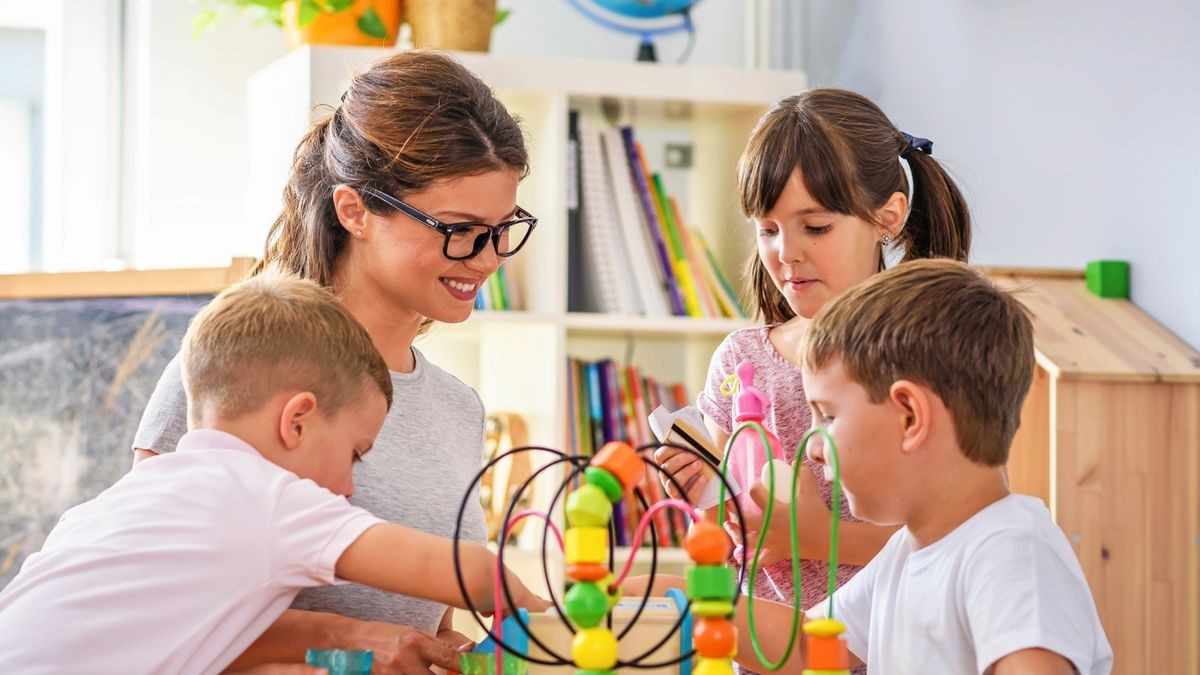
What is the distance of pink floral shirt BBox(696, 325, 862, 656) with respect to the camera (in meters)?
1.53

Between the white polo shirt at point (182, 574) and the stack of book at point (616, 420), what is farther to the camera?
the stack of book at point (616, 420)

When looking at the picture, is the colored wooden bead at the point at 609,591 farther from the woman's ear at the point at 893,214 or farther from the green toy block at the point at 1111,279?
the green toy block at the point at 1111,279

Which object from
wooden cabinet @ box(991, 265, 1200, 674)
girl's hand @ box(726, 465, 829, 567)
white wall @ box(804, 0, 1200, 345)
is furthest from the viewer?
white wall @ box(804, 0, 1200, 345)

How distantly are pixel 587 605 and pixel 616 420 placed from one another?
1.83 m

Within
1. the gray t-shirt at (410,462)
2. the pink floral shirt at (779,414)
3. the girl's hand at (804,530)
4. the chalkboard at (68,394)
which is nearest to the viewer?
the gray t-shirt at (410,462)

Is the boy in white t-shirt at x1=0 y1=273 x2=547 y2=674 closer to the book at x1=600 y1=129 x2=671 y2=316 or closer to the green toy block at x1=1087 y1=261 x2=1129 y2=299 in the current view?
the green toy block at x1=1087 y1=261 x2=1129 y2=299

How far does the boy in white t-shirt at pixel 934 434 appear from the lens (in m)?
1.04

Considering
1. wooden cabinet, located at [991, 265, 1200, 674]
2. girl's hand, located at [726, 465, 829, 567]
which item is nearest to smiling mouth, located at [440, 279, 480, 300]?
girl's hand, located at [726, 465, 829, 567]

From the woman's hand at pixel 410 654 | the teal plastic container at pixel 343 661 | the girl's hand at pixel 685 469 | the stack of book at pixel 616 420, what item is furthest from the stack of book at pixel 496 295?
the teal plastic container at pixel 343 661

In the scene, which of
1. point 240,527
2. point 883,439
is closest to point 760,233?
point 883,439

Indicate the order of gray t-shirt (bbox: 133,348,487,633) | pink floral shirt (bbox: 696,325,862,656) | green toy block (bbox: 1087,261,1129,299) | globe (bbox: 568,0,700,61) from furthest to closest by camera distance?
globe (bbox: 568,0,700,61), green toy block (bbox: 1087,261,1129,299), pink floral shirt (bbox: 696,325,862,656), gray t-shirt (bbox: 133,348,487,633)

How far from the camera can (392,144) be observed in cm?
142

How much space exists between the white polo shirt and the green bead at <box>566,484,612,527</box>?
231 mm

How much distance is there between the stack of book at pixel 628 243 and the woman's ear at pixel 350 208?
119 centimetres
